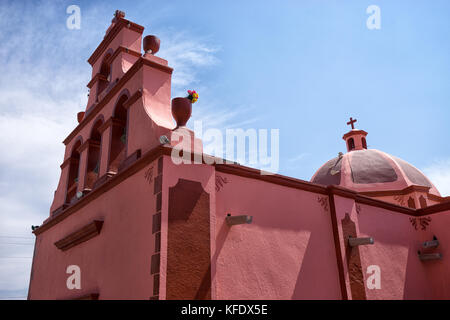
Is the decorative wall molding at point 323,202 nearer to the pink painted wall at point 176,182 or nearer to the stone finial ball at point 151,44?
the pink painted wall at point 176,182

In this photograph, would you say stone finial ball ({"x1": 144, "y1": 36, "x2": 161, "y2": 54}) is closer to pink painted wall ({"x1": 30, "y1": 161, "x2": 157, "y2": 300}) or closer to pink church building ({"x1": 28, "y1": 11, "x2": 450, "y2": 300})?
pink church building ({"x1": 28, "y1": 11, "x2": 450, "y2": 300})

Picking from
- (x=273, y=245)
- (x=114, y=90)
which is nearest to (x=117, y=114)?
(x=114, y=90)

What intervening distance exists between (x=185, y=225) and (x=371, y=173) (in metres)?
11.3

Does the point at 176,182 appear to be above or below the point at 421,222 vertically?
below

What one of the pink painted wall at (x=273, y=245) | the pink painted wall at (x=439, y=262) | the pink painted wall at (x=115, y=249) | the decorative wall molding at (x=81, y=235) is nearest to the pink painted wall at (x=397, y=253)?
the pink painted wall at (x=439, y=262)

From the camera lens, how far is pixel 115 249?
7.15 metres

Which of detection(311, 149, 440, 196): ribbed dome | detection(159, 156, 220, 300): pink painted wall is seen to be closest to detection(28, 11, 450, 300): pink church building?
detection(159, 156, 220, 300): pink painted wall

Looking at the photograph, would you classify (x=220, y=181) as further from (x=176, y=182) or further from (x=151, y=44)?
(x=151, y=44)

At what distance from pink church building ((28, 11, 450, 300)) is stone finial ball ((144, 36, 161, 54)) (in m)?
0.02

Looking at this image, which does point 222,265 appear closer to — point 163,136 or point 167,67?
point 163,136

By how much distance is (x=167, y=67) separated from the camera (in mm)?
8453

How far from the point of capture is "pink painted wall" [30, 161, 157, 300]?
251 inches

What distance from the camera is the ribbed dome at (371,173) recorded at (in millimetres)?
14992
